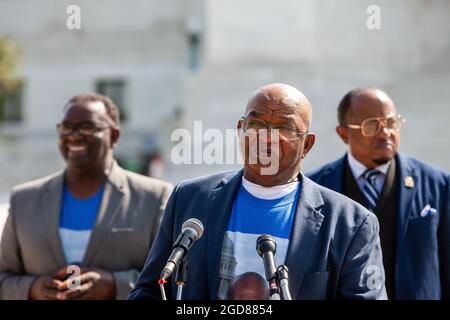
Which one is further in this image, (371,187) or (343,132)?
(343,132)

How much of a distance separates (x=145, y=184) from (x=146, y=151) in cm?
2321

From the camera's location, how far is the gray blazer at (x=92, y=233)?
501cm

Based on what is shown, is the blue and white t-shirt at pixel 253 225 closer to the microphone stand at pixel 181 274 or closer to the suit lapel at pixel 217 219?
the suit lapel at pixel 217 219

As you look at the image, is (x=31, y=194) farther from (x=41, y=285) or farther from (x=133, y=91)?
(x=133, y=91)

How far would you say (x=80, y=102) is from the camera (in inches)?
206

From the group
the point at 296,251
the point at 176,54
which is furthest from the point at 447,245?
the point at 176,54

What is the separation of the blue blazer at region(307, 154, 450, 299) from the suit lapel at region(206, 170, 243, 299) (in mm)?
1545

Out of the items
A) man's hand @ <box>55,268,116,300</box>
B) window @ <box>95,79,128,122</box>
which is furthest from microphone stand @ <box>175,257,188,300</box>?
window @ <box>95,79,128,122</box>

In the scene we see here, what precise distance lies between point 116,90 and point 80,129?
25.8m

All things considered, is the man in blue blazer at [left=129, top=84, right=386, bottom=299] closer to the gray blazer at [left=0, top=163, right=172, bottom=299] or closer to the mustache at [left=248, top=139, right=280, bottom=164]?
the mustache at [left=248, top=139, right=280, bottom=164]

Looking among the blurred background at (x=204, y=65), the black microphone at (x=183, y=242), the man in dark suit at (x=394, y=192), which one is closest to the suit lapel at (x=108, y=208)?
the man in dark suit at (x=394, y=192)

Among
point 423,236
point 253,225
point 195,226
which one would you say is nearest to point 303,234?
point 253,225

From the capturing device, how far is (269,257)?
10.1 feet

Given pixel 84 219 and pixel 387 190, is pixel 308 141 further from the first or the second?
pixel 84 219
